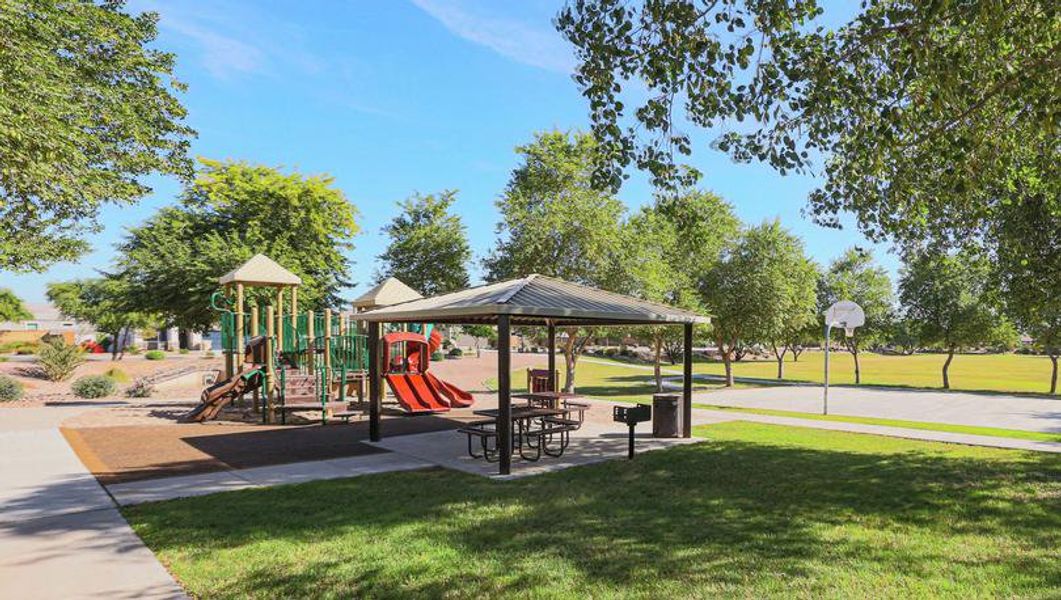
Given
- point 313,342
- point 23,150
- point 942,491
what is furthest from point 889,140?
point 313,342

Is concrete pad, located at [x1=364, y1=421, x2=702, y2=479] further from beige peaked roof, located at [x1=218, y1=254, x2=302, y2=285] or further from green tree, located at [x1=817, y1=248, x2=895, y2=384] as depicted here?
green tree, located at [x1=817, y1=248, x2=895, y2=384]

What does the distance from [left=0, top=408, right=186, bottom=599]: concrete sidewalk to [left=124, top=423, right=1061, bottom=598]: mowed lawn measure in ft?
0.88

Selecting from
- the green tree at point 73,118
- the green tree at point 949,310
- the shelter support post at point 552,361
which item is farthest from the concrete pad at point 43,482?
the green tree at point 949,310

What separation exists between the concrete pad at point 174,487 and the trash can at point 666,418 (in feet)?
25.8

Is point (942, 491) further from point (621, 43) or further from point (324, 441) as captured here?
point (324, 441)

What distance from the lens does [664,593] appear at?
4.75m

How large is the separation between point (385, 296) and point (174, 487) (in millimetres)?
12047

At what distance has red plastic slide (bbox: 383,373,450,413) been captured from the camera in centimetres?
1642

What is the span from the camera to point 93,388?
21.5 meters

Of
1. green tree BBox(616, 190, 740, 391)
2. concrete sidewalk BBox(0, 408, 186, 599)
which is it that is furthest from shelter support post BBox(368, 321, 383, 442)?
green tree BBox(616, 190, 740, 391)

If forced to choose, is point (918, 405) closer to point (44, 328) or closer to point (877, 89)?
point (877, 89)

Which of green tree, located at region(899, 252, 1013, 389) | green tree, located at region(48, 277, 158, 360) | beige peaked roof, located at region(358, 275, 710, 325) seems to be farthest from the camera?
green tree, located at region(899, 252, 1013, 389)

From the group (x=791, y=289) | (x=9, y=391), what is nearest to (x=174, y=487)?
(x=9, y=391)

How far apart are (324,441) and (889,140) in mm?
11349
